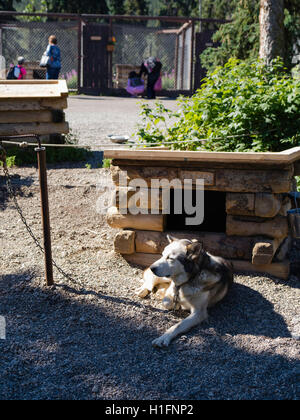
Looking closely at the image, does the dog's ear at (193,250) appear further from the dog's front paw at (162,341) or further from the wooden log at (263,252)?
the wooden log at (263,252)

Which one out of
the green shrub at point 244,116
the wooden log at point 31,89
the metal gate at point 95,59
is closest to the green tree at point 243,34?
the wooden log at point 31,89

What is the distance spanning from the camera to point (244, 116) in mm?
5406

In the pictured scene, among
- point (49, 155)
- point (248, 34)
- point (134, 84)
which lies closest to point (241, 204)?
point (49, 155)

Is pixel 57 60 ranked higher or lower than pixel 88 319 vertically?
higher

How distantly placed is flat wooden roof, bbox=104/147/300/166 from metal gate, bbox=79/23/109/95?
1541cm

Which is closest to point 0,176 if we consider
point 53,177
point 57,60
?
point 53,177

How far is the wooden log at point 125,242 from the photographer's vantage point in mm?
4996

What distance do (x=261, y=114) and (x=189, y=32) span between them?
48.9 ft

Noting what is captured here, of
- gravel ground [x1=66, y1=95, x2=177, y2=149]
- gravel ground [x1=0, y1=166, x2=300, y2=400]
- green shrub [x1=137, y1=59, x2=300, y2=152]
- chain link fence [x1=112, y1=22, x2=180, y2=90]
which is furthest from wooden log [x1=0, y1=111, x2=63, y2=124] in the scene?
chain link fence [x1=112, y1=22, x2=180, y2=90]

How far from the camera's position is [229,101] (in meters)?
5.70

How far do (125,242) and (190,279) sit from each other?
1104mm

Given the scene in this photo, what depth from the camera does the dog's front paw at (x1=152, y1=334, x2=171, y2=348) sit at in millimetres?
3666

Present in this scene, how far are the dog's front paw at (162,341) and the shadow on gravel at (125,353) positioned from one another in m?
0.04
